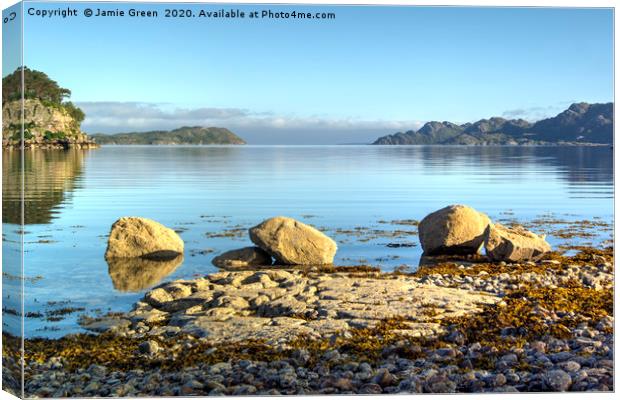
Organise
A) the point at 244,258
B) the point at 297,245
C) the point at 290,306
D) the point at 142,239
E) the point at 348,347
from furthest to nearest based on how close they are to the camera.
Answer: the point at 142,239, the point at 244,258, the point at 297,245, the point at 290,306, the point at 348,347

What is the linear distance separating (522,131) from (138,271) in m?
6.49

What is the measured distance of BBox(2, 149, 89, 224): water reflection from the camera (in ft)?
22.3

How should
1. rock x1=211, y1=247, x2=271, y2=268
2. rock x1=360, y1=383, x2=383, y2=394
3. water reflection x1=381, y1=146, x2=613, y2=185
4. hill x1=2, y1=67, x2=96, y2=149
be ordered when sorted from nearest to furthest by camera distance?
rock x1=360, y1=383, x2=383, y2=394, hill x1=2, y1=67, x2=96, y2=149, water reflection x1=381, y1=146, x2=613, y2=185, rock x1=211, y1=247, x2=271, y2=268

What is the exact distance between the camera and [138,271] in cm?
1258

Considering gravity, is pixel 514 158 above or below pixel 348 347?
above

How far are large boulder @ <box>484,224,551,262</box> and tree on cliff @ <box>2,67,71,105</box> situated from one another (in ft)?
24.6

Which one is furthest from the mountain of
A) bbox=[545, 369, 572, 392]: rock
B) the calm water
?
bbox=[545, 369, 572, 392]: rock

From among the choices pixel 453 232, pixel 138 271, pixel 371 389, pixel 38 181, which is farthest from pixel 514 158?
pixel 38 181

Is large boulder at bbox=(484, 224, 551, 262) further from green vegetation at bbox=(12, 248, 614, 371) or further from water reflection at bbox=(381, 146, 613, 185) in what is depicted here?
green vegetation at bbox=(12, 248, 614, 371)

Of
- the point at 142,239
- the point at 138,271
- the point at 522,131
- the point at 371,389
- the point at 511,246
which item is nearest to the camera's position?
the point at 371,389

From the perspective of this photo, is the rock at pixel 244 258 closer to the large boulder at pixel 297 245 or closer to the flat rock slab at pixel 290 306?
the large boulder at pixel 297 245

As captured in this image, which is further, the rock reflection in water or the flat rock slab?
the rock reflection in water

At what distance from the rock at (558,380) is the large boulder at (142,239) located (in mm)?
8423

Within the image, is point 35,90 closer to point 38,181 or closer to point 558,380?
point 38,181
